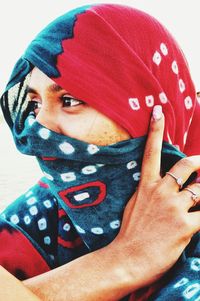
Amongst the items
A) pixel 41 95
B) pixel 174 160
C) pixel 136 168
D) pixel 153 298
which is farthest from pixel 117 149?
pixel 153 298

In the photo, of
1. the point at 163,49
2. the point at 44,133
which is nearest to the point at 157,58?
the point at 163,49

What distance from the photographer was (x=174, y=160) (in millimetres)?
1335

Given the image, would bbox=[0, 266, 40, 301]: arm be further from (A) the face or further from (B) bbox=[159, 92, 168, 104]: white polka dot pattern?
(B) bbox=[159, 92, 168, 104]: white polka dot pattern

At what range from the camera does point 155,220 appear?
122cm

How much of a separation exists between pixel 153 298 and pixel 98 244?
286 millimetres

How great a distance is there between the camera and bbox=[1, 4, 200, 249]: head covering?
1234 millimetres

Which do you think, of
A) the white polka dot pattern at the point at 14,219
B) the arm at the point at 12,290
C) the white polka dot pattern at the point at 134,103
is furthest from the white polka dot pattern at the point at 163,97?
the white polka dot pattern at the point at 14,219

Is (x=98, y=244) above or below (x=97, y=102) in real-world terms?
below

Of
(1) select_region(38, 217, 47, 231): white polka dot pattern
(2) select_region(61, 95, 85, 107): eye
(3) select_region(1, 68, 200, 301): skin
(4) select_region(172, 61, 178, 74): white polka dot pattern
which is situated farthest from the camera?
(1) select_region(38, 217, 47, 231): white polka dot pattern

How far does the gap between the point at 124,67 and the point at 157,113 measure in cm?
20

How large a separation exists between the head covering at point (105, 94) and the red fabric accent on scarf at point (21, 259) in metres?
0.33

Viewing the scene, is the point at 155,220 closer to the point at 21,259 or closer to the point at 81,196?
the point at 81,196

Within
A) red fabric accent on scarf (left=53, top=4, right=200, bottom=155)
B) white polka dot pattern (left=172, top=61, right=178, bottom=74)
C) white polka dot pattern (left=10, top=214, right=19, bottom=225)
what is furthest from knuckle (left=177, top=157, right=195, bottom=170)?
white polka dot pattern (left=10, top=214, right=19, bottom=225)

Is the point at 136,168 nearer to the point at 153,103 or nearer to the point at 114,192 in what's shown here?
the point at 114,192
